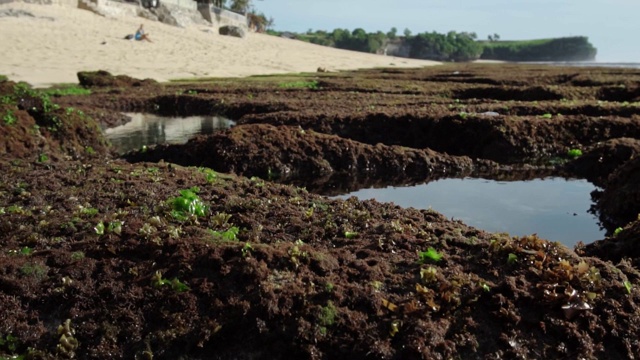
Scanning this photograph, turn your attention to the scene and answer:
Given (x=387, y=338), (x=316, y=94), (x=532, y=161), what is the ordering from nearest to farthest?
1. (x=387, y=338)
2. (x=532, y=161)
3. (x=316, y=94)

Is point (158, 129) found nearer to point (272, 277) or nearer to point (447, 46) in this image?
point (272, 277)

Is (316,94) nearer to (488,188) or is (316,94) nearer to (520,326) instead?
(488,188)

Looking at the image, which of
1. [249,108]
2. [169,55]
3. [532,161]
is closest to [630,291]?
[532,161]

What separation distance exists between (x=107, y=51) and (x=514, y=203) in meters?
26.0

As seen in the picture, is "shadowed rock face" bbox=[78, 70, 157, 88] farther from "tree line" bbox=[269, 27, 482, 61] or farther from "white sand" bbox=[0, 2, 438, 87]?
"tree line" bbox=[269, 27, 482, 61]

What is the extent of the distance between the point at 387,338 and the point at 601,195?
6.49 metres

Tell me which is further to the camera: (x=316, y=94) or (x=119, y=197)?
(x=316, y=94)

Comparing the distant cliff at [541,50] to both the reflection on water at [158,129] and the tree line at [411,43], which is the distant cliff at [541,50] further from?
the reflection on water at [158,129]

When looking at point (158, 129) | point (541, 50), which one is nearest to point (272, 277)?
point (158, 129)

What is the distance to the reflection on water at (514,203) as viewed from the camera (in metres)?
7.70

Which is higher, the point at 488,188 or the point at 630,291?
the point at 630,291

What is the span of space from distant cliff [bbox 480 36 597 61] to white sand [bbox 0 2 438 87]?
10450cm

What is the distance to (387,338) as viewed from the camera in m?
3.64

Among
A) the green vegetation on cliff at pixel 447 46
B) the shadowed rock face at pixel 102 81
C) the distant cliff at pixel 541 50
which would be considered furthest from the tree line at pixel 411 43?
the shadowed rock face at pixel 102 81
